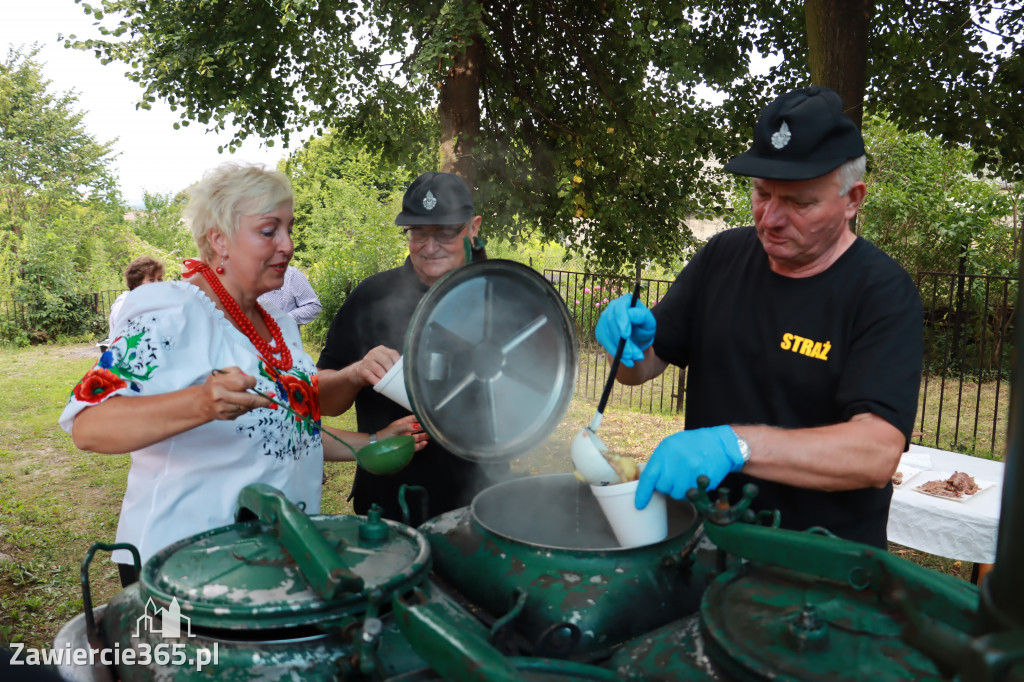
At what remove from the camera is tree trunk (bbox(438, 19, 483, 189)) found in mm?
6793

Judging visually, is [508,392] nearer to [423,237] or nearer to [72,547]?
[423,237]

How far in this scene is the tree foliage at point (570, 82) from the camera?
6.07m

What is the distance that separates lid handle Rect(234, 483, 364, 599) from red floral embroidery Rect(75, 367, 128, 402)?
0.56 meters

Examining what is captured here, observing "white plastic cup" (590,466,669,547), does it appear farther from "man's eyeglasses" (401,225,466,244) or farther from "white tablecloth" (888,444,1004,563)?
"white tablecloth" (888,444,1004,563)

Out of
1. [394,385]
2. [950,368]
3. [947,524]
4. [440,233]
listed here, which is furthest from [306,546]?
[950,368]

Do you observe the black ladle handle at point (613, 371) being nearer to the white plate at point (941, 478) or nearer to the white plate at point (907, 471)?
the white plate at point (941, 478)

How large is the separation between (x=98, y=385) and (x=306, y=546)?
899 millimetres

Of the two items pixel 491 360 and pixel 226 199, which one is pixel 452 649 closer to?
pixel 491 360

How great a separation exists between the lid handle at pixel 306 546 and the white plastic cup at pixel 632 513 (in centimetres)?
61

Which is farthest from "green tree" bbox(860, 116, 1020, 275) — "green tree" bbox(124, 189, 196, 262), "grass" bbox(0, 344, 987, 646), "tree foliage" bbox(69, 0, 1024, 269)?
"green tree" bbox(124, 189, 196, 262)

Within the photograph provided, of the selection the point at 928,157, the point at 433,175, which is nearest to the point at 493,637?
the point at 433,175

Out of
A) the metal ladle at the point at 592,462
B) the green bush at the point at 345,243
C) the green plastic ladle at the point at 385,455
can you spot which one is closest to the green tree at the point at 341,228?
the green bush at the point at 345,243

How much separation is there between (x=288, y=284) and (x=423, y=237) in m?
4.14

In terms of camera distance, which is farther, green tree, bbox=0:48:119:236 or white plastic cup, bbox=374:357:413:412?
green tree, bbox=0:48:119:236
